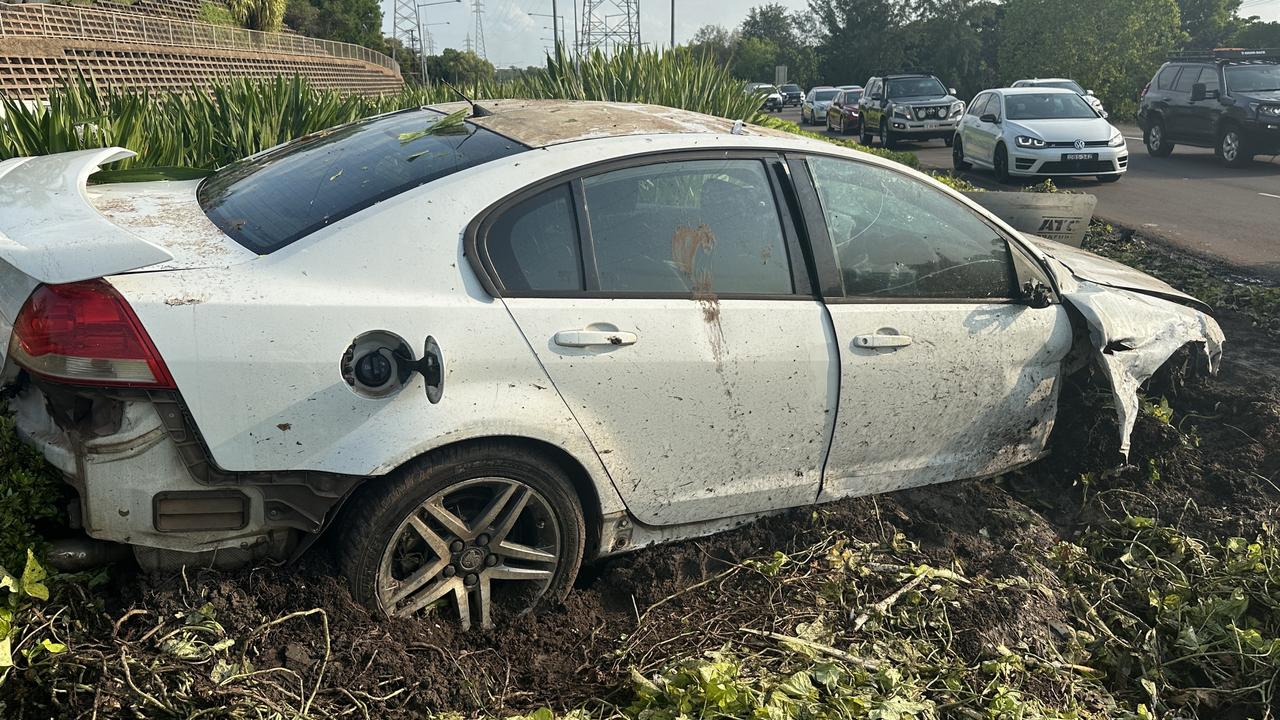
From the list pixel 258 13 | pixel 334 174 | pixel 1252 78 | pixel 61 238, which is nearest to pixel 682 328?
pixel 334 174

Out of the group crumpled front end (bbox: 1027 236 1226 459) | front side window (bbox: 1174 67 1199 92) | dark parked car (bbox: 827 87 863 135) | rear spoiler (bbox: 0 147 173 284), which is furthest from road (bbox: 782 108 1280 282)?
dark parked car (bbox: 827 87 863 135)

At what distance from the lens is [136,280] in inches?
101

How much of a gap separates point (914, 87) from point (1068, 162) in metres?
9.97

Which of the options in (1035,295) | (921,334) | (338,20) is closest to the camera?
(921,334)

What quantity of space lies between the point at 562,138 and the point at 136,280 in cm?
135

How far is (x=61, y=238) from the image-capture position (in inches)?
103

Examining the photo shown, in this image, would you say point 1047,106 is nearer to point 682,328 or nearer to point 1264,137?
point 1264,137

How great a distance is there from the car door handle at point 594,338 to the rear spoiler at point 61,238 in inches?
42.5

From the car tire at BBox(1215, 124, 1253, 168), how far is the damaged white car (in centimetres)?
1691

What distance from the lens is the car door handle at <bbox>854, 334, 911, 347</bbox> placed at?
342 centimetres

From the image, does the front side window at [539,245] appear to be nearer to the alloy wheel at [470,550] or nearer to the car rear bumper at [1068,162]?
the alloy wheel at [470,550]

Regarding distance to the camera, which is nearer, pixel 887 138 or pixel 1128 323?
pixel 1128 323

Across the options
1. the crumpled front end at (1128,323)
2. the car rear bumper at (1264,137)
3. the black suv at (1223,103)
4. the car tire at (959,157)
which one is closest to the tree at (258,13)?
the car tire at (959,157)

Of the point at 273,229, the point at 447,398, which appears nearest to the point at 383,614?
the point at 447,398
